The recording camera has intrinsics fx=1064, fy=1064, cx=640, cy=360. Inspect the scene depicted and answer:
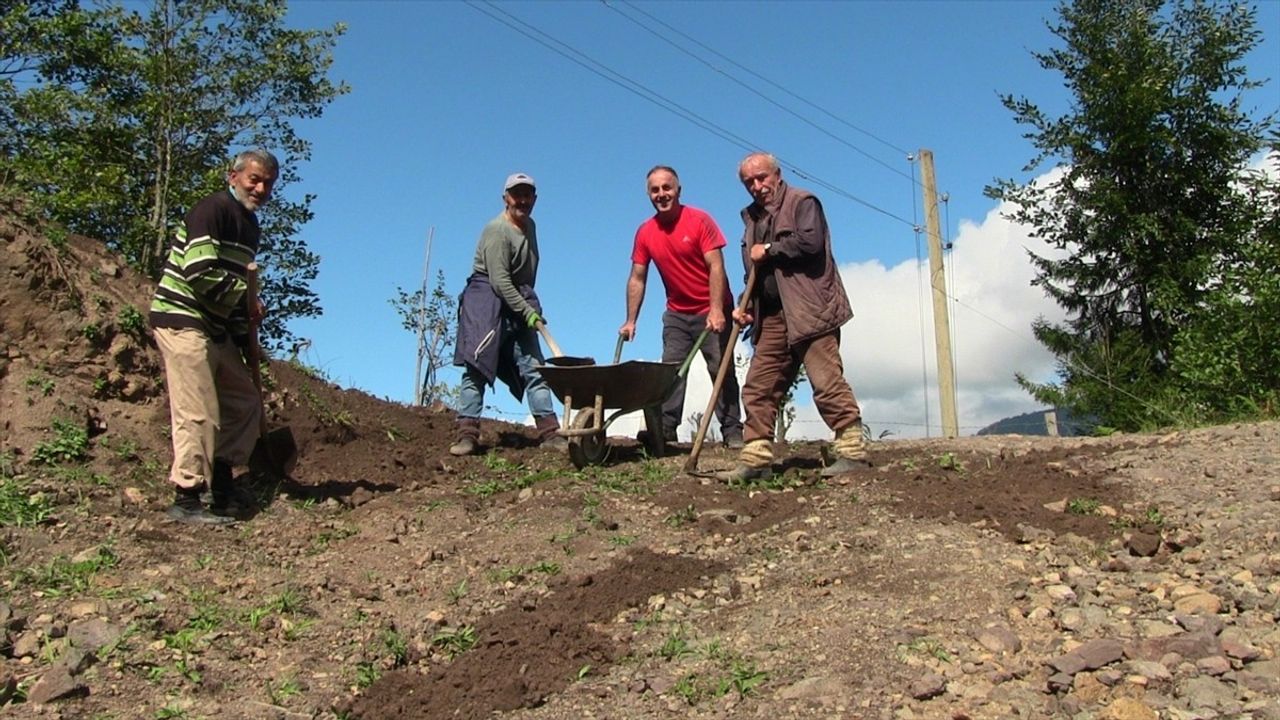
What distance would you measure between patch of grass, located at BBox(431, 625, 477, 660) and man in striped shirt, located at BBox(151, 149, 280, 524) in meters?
1.67

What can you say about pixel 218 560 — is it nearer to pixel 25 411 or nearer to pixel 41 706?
pixel 41 706

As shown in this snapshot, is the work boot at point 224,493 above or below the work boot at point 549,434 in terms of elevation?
below

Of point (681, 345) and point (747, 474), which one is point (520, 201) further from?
point (747, 474)

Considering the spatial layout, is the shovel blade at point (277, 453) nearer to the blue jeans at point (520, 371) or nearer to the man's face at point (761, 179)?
the blue jeans at point (520, 371)

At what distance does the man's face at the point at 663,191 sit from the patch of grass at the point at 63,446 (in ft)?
11.5

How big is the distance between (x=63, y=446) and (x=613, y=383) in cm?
292

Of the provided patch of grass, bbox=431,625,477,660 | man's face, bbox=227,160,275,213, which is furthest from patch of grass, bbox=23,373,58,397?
patch of grass, bbox=431,625,477,660

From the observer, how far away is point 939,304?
16.1 meters

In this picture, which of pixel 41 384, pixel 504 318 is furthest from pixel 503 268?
pixel 41 384

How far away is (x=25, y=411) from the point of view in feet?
17.7

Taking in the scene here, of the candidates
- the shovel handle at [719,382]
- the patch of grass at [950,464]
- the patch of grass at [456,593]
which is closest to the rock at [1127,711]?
the patch of grass at [456,593]

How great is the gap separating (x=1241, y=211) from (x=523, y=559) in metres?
16.3

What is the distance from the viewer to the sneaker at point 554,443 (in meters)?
7.03

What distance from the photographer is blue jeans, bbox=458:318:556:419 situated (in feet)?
22.7
